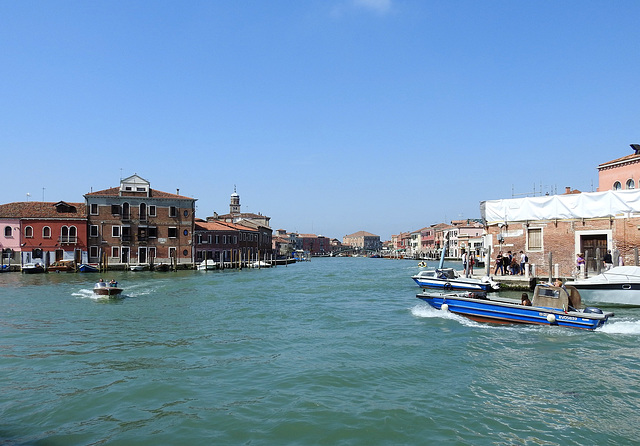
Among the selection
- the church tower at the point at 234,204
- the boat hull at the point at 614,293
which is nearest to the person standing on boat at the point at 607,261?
the boat hull at the point at 614,293

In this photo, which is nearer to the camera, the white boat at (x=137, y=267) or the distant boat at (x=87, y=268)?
the distant boat at (x=87, y=268)

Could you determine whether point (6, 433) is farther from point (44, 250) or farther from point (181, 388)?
point (44, 250)

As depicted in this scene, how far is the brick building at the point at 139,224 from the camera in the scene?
1639 inches

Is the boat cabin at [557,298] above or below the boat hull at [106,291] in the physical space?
above

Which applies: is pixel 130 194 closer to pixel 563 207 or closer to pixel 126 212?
pixel 126 212

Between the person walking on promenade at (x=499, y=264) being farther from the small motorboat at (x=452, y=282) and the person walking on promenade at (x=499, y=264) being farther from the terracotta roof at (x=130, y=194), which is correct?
the terracotta roof at (x=130, y=194)

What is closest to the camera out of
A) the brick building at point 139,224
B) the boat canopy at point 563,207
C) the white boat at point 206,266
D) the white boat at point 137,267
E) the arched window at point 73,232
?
the boat canopy at point 563,207

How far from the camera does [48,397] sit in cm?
723

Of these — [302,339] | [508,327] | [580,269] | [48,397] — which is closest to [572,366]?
[508,327]

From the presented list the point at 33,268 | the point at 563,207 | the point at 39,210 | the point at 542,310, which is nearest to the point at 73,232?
the point at 39,210

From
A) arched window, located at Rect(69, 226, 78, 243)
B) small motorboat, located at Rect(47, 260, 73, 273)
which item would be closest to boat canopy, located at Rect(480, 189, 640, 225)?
small motorboat, located at Rect(47, 260, 73, 273)

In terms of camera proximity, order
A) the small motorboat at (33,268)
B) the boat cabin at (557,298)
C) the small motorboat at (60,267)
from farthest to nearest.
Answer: the small motorboat at (60,267) < the small motorboat at (33,268) < the boat cabin at (557,298)

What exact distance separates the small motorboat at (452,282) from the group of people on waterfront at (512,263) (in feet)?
A: 4.41

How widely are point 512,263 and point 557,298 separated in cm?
963
